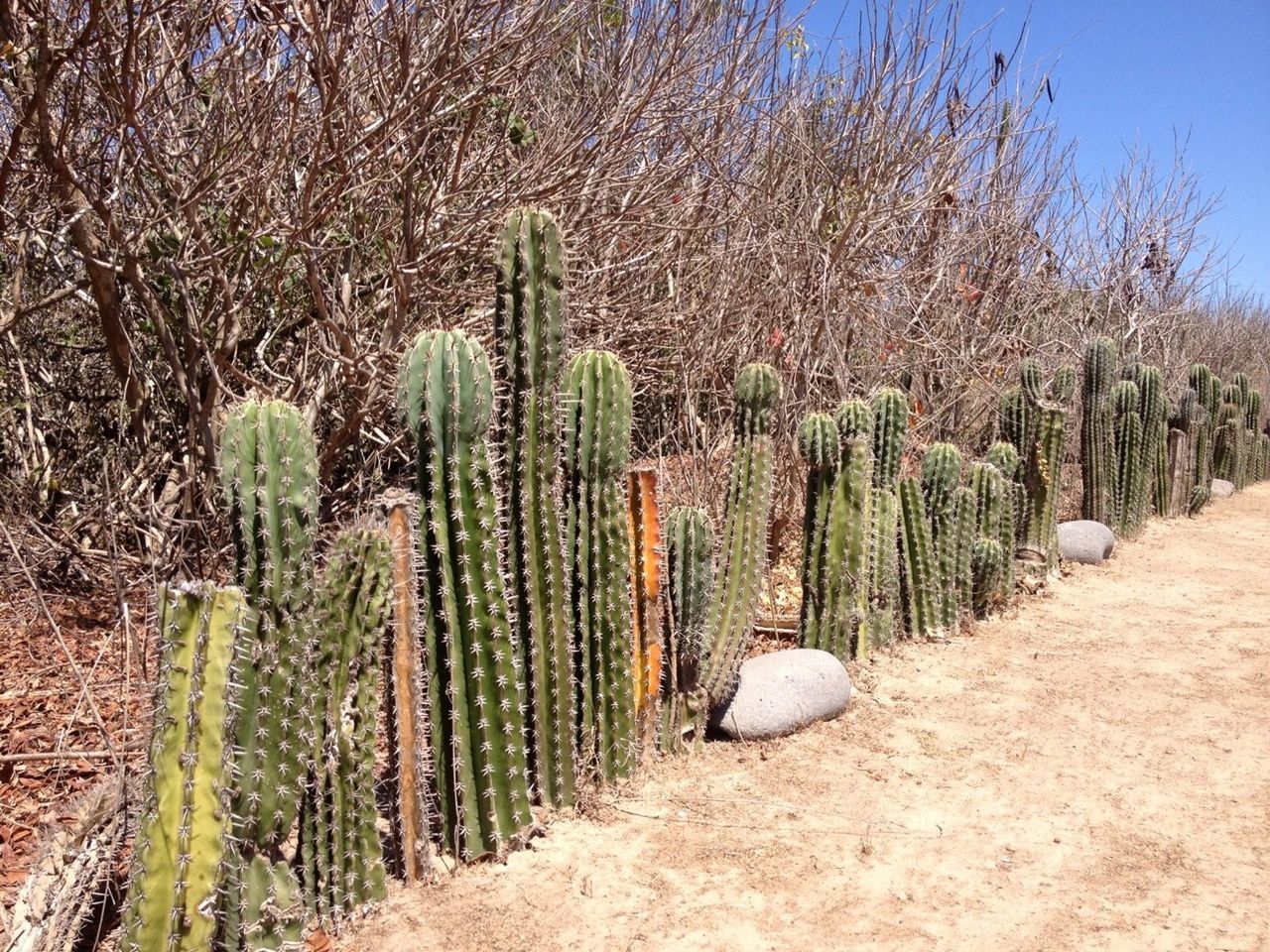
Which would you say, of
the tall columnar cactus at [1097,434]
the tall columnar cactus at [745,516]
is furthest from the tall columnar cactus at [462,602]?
the tall columnar cactus at [1097,434]

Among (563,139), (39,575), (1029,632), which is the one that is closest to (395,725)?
(39,575)

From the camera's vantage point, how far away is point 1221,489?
43.7 ft

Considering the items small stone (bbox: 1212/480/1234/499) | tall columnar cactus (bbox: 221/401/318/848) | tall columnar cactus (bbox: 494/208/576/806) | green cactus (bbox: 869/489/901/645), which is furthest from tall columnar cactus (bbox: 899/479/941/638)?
small stone (bbox: 1212/480/1234/499)

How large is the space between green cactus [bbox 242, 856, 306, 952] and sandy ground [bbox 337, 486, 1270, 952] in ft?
0.92

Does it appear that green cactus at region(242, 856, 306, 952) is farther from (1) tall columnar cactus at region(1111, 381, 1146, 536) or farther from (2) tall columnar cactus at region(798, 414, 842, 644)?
(1) tall columnar cactus at region(1111, 381, 1146, 536)

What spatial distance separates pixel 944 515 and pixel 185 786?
197 inches

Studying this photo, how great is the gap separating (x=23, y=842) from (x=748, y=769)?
106 inches

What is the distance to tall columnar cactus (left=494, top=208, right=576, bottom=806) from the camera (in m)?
3.55

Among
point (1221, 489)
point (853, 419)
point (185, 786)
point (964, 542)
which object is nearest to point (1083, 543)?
point (964, 542)

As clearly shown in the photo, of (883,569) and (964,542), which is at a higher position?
(964,542)

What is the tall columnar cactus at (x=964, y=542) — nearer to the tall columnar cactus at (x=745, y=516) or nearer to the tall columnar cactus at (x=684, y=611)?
the tall columnar cactus at (x=745, y=516)

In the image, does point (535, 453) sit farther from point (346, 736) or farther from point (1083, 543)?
point (1083, 543)

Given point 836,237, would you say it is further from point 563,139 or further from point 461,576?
point 461,576

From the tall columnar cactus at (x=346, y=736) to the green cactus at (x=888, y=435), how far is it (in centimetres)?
367
